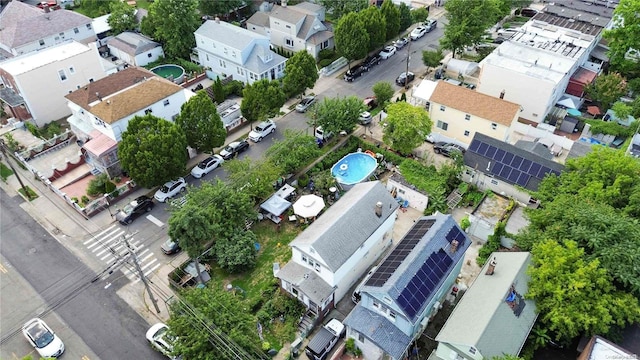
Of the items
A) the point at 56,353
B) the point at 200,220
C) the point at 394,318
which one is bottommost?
the point at 56,353

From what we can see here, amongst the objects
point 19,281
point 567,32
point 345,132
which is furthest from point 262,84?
point 567,32

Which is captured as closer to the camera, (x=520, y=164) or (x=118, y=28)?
(x=520, y=164)

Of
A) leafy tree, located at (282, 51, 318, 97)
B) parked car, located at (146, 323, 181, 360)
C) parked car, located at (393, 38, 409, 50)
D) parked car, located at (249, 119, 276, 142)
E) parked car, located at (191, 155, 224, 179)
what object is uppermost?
leafy tree, located at (282, 51, 318, 97)

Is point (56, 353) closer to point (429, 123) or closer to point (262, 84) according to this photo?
point (262, 84)

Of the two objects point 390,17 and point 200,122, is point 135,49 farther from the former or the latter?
point 390,17

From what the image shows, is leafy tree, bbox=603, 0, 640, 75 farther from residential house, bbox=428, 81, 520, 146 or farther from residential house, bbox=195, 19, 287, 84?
residential house, bbox=195, 19, 287, 84

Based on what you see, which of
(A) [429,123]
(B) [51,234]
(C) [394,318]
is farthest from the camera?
A: (A) [429,123]

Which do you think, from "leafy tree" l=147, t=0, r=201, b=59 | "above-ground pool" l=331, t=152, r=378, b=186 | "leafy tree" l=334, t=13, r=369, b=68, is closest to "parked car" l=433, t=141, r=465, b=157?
"above-ground pool" l=331, t=152, r=378, b=186

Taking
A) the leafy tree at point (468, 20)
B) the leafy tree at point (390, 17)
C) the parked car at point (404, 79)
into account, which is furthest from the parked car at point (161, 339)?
the leafy tree at point (390, 17)
